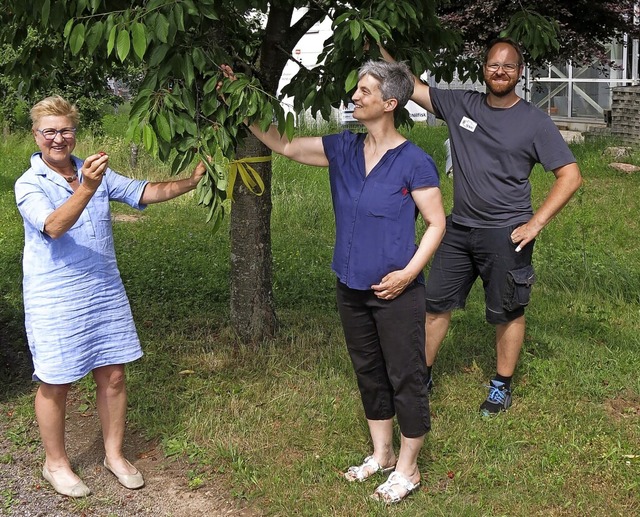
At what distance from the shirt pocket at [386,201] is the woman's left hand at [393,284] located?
232 millimetres

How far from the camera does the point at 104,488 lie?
404 centimetres

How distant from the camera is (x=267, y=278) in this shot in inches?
217

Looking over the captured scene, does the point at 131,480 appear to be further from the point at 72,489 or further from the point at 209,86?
the point at 209,86

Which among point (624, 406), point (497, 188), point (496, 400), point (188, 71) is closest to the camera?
point (188, 71)

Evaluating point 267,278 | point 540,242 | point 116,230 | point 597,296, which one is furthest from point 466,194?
point 116,230

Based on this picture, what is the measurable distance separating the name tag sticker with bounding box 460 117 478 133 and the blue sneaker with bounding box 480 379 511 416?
141cm

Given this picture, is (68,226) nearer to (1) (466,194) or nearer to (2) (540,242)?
(1) (466,194)

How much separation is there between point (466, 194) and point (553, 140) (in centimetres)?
51

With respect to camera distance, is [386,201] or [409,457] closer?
[386,201]

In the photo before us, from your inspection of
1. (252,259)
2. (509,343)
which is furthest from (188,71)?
(509,343)

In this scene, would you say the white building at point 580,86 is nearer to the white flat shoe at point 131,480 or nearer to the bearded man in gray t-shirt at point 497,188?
the bearded man in gray t-shirt at point 497,188

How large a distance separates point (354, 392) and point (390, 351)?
128 cm

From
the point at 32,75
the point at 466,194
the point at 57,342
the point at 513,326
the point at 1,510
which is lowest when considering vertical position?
the point at 1,510

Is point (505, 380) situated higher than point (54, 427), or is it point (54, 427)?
point (54, 427)
